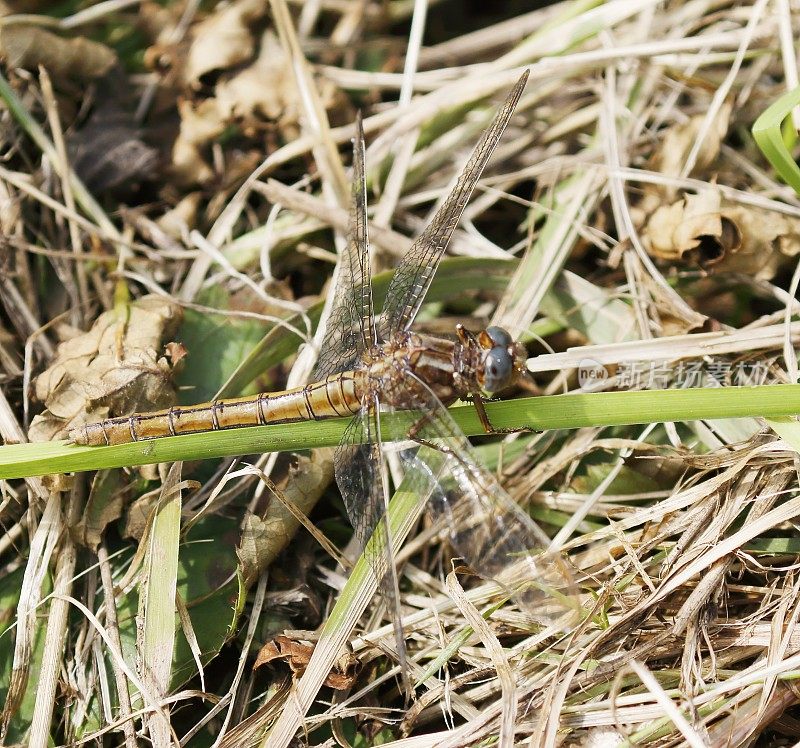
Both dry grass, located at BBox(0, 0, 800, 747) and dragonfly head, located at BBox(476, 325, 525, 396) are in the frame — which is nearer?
dry grass, located at BBox(0, 0, 800, 747)

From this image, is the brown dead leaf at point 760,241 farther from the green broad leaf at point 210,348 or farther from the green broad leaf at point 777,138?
the green broad leaf at point 210,348

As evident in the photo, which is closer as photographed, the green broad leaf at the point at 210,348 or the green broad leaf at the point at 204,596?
the green broad leaf at the point at 204,596

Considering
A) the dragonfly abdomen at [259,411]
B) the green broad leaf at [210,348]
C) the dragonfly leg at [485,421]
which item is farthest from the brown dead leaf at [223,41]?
the dragonfly leg at [485,421]

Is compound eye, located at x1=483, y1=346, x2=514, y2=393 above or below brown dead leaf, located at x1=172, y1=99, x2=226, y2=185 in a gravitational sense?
below

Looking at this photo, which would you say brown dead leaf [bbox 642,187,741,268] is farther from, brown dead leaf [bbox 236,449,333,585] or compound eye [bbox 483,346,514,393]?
brown dead leaf [bbox 236,449,333,585]

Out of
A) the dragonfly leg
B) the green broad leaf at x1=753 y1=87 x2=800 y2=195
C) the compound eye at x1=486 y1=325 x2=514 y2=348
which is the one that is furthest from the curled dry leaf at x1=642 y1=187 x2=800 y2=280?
the dragonfly leg

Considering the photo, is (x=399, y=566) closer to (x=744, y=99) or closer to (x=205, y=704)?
(x=205, y=704)

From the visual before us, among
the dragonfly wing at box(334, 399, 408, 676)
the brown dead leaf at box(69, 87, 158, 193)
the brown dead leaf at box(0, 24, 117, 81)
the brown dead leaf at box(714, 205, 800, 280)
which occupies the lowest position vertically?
the dragonfly wing at box(334, 399, 408, 676)

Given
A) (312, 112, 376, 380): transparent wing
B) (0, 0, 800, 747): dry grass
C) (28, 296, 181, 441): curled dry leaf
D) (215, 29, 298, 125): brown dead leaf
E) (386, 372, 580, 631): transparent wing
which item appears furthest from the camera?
(215, 29, 298, 125): brown dead leaf
